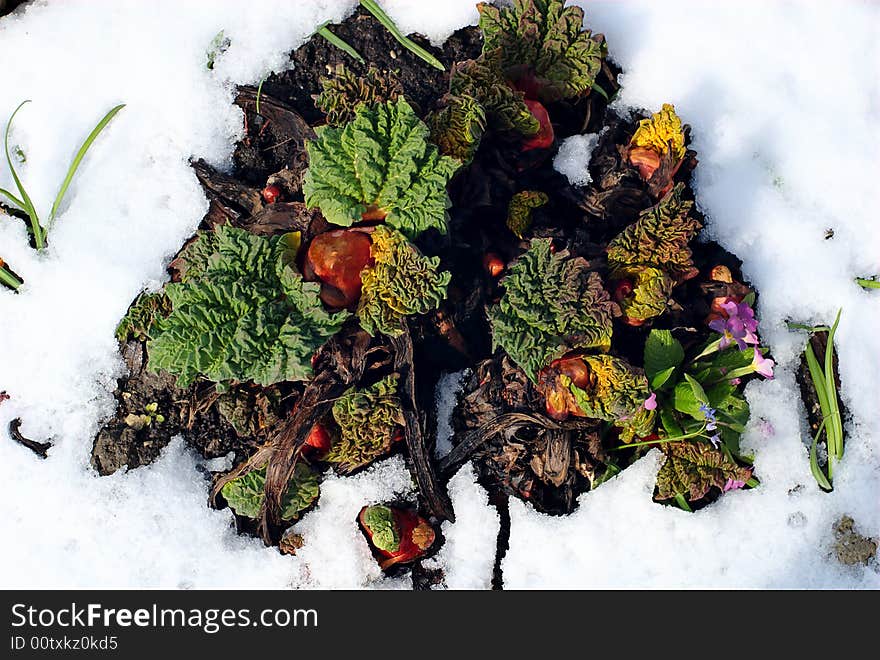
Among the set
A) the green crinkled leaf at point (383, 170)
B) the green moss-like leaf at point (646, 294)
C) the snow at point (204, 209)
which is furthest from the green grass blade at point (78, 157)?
the green moss-like leaf at point (646, 294)

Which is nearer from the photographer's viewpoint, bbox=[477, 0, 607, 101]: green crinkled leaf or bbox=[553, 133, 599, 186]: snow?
bbox=[477, 0, 607, 101]: green crinkled leaf

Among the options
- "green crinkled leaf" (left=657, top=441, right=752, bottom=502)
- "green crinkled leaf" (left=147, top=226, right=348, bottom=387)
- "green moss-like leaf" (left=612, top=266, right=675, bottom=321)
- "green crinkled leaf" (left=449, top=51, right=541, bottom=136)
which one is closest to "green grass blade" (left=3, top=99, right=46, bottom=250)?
"green crinkled leaf" (left=147, top=226, right=348, bottom=387)

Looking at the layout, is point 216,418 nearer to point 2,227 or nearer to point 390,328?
point 390,328

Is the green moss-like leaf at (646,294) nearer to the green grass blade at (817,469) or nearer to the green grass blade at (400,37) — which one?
the green grass blade at (817,469)

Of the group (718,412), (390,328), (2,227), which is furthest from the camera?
(2,227)

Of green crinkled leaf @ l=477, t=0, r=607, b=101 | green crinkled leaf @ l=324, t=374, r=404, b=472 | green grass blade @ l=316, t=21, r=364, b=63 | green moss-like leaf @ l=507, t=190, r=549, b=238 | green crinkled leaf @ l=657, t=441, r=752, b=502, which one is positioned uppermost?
green crinkled leaf @ l=477, t=0, r=607, b=101

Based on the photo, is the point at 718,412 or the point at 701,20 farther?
the point at 701,20

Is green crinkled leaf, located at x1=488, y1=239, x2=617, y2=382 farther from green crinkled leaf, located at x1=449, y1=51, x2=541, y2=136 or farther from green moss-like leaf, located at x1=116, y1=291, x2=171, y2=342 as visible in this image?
green moss-like leaf, located at x1=116, y1=291, x2=171, y2=342
